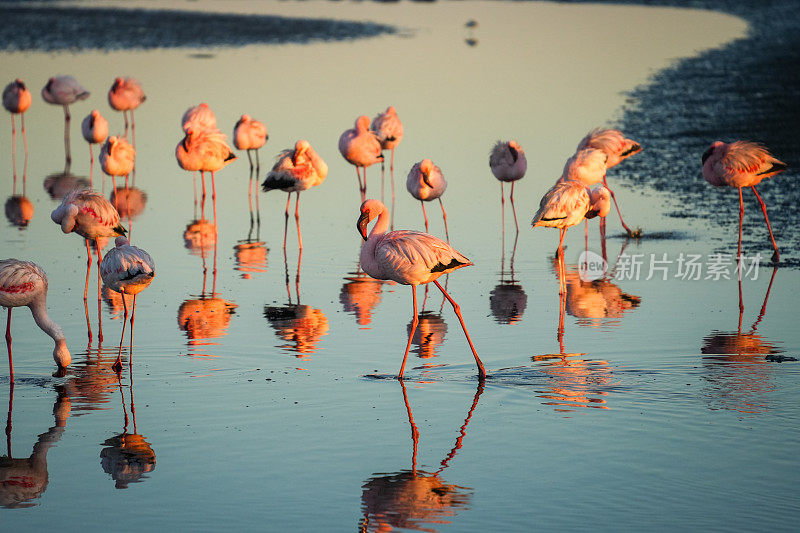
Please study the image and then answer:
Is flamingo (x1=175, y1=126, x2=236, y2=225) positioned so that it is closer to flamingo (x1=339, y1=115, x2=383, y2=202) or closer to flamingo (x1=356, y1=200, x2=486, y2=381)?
flamingo (x1=339, y1=115, x2=383, y2=202)

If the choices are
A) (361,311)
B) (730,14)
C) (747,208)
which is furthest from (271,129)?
(730,14)

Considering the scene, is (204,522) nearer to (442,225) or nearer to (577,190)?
(577,190)

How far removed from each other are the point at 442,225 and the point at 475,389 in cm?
561

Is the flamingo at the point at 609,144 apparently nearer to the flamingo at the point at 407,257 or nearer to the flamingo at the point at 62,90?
the flamingo at the point at 407,257

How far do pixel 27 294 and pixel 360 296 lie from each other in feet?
10.3

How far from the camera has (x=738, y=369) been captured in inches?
303

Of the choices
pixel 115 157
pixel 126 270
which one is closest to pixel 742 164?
pixel 126 270

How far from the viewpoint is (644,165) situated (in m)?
16.0

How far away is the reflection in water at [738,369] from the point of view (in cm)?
703

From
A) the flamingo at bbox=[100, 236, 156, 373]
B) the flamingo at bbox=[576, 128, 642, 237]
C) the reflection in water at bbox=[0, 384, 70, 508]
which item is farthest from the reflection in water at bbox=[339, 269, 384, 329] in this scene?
the flamingo at bbox=[576, 128, 642, 237]

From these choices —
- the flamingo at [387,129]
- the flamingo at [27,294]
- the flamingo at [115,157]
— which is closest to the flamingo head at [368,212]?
the flamingo at [27,294]

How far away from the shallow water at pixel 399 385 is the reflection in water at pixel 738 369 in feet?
0.09

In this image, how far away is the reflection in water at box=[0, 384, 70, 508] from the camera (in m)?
5.72

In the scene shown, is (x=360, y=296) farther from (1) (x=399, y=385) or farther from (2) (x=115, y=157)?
(2) (x=115, y=157)
